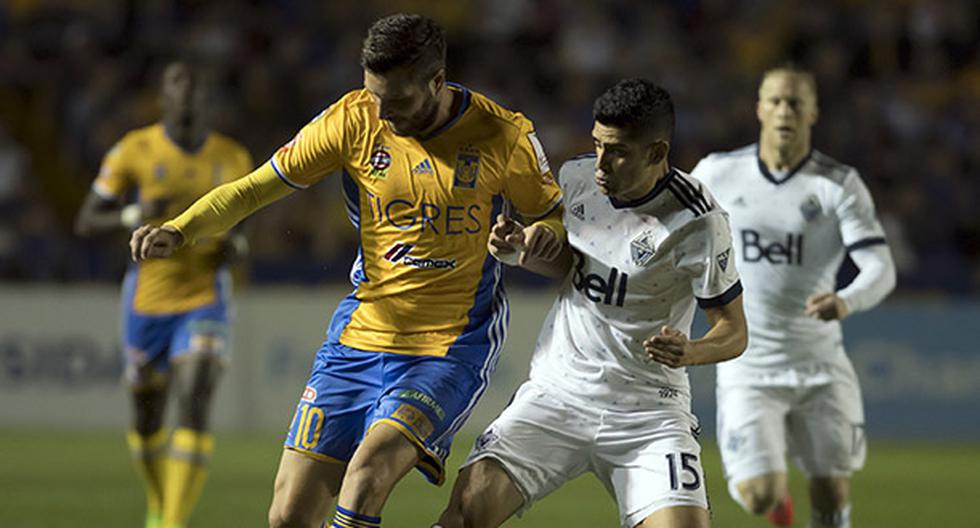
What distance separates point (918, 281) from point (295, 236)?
20.2 feet

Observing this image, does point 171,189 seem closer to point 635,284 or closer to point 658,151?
point 635,284

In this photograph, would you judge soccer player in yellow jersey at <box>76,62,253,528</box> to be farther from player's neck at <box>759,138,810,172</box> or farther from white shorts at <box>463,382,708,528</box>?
white shorts at <box>463,382,708,528</box>

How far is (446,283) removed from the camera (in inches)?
241

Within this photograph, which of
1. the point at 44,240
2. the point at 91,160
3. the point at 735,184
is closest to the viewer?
the point at 735,184

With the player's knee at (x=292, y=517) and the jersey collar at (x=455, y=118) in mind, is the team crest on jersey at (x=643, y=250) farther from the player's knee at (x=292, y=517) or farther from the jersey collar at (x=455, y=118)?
the player's knee at (x=292, y=517)

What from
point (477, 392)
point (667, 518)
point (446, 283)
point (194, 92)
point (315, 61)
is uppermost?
point (315, 61)

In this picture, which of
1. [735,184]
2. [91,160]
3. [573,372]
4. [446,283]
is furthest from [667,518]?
[91,160]

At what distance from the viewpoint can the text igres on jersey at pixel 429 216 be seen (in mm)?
6043

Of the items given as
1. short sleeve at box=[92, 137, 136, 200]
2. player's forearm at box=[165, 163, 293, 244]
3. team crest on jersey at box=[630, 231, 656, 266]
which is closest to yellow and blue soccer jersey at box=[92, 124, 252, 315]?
short sleeve at box=[92, 137, 136, 200]

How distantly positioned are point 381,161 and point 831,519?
3.26 m

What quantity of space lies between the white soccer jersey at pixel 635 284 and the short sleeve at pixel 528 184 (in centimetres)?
8

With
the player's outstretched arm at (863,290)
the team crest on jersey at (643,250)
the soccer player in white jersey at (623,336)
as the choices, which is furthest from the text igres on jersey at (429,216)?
the player's outstretched arm at (863,290)

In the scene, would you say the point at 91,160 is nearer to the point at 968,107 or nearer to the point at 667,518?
the point at 968,107

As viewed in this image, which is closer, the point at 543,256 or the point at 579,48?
the point at 543,256
